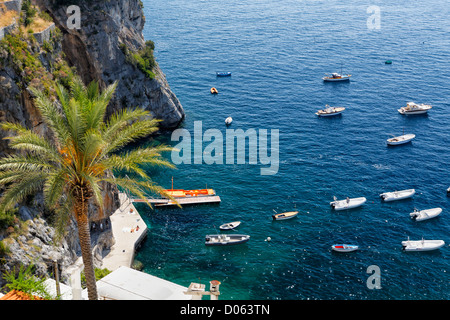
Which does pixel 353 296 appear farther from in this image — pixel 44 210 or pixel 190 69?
pixel 190 69

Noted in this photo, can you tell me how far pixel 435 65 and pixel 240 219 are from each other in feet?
298

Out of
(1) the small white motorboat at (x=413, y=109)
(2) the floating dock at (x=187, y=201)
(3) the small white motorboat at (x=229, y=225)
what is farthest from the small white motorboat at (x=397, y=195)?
(1) the small white motorboat at (x=413, y=109)

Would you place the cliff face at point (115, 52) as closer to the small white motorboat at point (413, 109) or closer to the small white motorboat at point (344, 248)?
the small white motorboat at point (344, 248)

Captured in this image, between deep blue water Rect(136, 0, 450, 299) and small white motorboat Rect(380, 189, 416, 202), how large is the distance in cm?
102

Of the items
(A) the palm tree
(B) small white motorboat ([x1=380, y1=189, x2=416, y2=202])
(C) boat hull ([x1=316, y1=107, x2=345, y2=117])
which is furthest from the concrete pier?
(C) boat hull ([x1=316, y1=107, x2=345, y2=117])

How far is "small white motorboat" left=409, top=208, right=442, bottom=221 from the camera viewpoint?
252 ft

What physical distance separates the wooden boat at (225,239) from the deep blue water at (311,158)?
36.7 inches

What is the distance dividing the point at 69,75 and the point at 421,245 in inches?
2026

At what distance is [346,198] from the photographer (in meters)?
80.4

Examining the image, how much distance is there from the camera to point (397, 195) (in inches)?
3206

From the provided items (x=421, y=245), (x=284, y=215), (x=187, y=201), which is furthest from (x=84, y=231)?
(x=421, y=245)

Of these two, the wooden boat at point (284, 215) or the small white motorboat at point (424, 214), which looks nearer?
the wooden boat at point (284, 215)

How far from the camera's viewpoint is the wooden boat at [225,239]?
231 feet

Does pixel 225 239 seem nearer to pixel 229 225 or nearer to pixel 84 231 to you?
pixel 229 225
